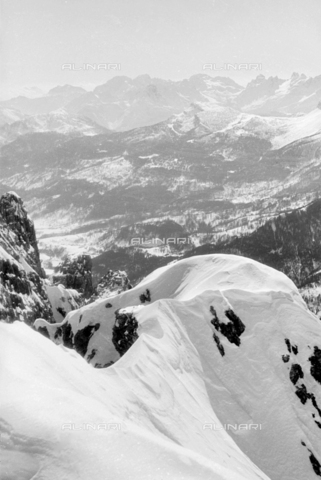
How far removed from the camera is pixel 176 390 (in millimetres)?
48656

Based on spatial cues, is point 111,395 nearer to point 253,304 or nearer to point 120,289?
point 253,304

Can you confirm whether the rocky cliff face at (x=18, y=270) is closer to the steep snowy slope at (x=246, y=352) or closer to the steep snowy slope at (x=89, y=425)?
the steep snowy slope at (x=246, y=352)

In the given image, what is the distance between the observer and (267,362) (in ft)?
198

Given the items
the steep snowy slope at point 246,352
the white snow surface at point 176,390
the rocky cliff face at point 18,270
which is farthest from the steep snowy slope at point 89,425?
the rocky cliff face at point 18,270

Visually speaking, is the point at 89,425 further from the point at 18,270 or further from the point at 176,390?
the point at 18,270

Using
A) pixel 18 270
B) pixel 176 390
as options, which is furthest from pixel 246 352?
pixel 18 270

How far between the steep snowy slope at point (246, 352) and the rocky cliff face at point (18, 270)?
74.1ft

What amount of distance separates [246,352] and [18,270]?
5689 cm

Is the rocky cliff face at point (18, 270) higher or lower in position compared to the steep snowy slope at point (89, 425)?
lower

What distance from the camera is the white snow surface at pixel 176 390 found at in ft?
66.1

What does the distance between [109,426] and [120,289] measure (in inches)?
4720

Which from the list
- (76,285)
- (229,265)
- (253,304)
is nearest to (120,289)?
(76,285)

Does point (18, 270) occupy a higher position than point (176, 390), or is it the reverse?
point (18, 270)

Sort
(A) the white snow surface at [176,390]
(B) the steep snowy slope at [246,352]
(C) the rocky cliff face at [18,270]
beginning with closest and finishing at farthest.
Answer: (A) the white snow surface at [176,390], (B) the steep snowy slope at [246,352], (C) the rocky cliff face at [18,270]
